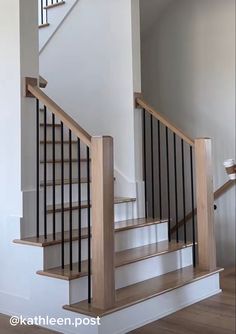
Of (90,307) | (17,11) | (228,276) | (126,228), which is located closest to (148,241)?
(126,228)

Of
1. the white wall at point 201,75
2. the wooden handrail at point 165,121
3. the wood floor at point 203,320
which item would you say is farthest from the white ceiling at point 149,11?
A: the wood floor at point 203,320

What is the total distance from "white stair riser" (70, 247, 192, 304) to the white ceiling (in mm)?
2657

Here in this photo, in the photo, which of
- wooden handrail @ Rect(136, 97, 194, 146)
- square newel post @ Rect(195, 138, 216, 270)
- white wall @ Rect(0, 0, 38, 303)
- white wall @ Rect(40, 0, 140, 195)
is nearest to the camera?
white wall @ Rect(0, 0, 38, 303)

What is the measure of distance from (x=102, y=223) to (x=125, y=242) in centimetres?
88

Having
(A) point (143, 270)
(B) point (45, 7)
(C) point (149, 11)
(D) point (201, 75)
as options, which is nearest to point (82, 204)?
(A) point (143, 270)

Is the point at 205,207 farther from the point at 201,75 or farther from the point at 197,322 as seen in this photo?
the point at 201,75

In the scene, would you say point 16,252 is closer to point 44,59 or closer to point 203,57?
point 44,59

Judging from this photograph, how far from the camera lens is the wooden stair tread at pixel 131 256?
2.92 m

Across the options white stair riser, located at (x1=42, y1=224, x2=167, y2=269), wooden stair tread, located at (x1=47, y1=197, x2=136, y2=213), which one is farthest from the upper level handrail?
white stair riser, located at (x1=42, y1=224, x2=167, y2=269)

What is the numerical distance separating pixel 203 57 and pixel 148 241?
7.35 ft

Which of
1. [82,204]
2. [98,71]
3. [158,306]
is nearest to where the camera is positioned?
[158,306]

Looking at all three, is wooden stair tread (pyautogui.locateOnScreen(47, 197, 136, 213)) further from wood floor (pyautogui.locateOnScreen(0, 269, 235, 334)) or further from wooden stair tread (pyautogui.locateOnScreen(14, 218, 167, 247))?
wood floor (pyautogui.locateOnScreen(0, 269, 235, 334))

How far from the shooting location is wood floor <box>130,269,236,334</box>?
2.89 metres

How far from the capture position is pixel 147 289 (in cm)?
319
